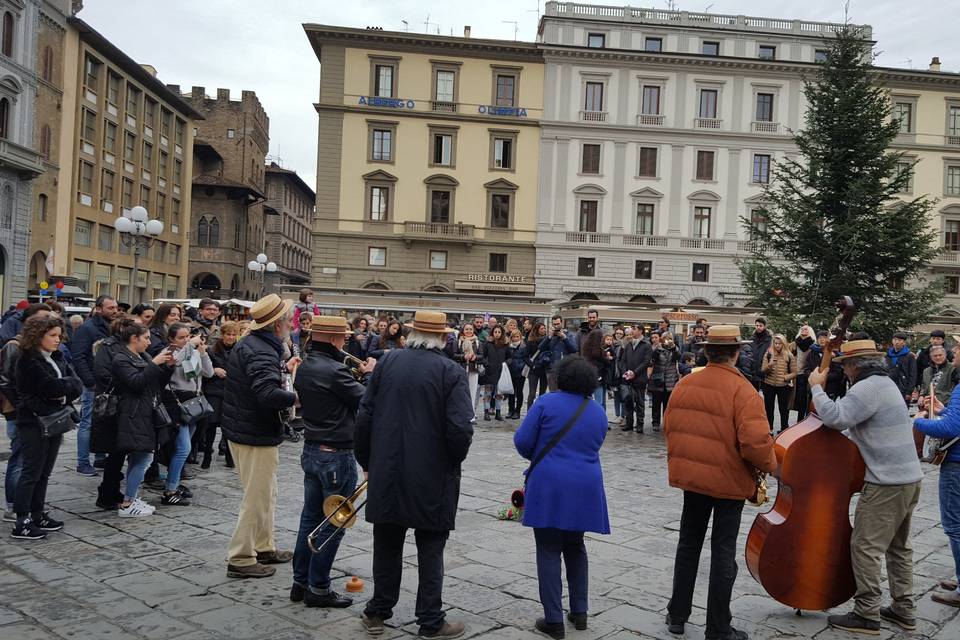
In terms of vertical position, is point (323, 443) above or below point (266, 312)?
below

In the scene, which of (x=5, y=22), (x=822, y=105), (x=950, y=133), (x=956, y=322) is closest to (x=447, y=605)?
(x=822, y=105)

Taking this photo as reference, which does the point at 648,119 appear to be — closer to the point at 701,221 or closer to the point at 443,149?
the point at 701,221

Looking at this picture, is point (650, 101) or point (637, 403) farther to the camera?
point (650, 101)

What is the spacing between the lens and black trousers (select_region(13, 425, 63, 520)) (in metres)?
6.35

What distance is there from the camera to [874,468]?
4.89 m

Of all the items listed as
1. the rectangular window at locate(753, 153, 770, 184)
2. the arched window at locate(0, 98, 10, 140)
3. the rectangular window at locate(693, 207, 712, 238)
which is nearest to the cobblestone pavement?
the arched window at locate(0, 98, 10, 140)

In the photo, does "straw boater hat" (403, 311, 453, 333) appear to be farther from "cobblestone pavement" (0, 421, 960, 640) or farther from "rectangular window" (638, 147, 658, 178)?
"rectangular window" (638, 147, 658, 178)

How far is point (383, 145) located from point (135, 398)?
1433 inches

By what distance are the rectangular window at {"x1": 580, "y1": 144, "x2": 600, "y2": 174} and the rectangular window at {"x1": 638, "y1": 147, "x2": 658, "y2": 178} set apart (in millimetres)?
2382

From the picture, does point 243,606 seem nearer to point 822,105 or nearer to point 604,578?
point 604,578

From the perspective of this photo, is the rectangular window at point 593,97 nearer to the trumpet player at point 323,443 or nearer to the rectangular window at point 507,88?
the rectangular window at point 507,88

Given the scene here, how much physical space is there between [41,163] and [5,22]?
6.01 m


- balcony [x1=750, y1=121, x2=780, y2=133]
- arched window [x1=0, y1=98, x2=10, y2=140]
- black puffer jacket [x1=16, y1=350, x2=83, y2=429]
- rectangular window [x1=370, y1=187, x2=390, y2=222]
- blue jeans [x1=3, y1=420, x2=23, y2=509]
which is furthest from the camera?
balcony [x1=750, y1=121, x2=780, y2=133]

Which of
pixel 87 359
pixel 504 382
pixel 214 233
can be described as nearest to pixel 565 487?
pixel 87 359
